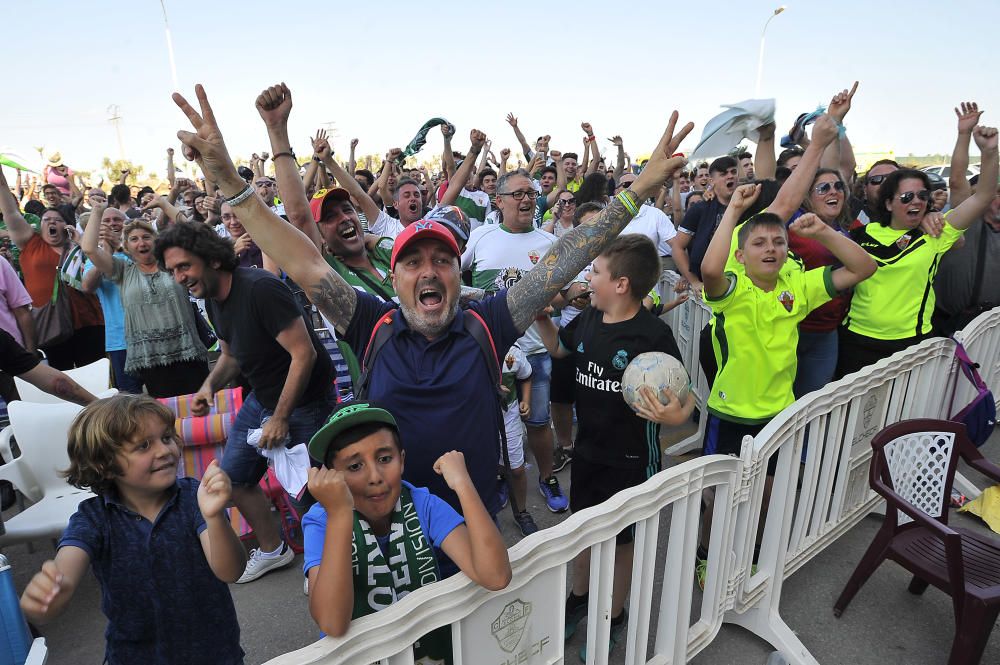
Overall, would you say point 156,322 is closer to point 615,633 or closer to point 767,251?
point 615,633

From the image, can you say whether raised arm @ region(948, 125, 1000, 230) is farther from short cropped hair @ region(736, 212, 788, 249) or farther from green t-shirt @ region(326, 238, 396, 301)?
green t-shirt @ region(326, 238, 396, 301)

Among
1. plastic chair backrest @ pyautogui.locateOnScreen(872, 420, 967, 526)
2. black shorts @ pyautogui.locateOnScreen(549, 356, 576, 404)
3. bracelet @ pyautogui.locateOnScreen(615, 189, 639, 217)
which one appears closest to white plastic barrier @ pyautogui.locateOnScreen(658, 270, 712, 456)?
black shorts @ pyautogui.locateOnScreen(549, 356, 576, 404)

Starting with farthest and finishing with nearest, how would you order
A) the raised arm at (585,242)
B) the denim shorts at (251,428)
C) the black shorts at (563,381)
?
the black shorts at (563,381), the denim shorts at (251,428), the raised arm at (585,242)

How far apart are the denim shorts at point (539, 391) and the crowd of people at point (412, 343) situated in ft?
0.05

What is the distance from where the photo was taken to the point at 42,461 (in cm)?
346

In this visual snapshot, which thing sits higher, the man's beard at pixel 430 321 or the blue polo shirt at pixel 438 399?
the man's beard at pixel 430 321

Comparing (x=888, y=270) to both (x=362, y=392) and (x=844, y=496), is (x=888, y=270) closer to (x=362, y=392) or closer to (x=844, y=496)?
(x=844, y=496)

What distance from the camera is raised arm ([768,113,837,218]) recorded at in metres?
3.28

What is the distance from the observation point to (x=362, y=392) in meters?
2.10

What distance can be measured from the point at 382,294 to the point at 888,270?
3.38 metres

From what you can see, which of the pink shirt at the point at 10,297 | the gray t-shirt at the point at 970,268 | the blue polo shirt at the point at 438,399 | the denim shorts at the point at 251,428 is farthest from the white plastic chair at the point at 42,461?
the gray t-shirt at the point at 970,268

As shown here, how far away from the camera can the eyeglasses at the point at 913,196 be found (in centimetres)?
376

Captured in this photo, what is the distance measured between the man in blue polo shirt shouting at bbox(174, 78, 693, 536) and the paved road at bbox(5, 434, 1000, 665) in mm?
1516

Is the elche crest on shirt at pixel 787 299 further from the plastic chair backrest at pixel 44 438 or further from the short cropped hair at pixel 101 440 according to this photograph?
the plastic chair backrest at pixel 44 438
